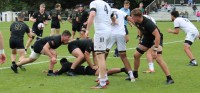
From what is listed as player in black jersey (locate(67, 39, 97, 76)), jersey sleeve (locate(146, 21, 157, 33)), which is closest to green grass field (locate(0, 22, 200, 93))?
player in black jersey (locate(67, 39, 97, 76))

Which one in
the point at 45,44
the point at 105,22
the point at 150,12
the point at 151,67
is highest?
the point at 105,22

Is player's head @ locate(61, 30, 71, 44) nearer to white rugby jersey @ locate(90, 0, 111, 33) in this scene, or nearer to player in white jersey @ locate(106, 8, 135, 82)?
player in white jersey @ locate(106, 8, 135, 82)

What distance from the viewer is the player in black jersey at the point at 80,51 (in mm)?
11922

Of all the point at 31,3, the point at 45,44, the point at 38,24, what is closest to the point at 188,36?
the point at 45,44

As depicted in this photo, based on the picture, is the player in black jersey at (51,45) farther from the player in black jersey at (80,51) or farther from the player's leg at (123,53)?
the player's leg at (123,53)

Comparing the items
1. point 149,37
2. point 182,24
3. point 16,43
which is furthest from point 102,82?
point 182,24

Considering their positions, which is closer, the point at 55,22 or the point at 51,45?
the point at 51,45

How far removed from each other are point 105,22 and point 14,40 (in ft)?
14.0

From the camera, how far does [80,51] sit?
39.7ft

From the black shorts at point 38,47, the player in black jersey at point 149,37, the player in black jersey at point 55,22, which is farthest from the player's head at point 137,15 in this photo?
the player in black jersey at point 55,22

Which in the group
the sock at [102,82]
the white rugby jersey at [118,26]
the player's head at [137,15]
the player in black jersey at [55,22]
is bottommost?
the player in black jersey at [55,22]

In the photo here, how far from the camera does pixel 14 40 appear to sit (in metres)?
13.4

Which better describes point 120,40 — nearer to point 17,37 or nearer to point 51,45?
point 51,45

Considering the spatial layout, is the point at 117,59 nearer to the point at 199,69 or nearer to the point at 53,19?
the point at 199,69
